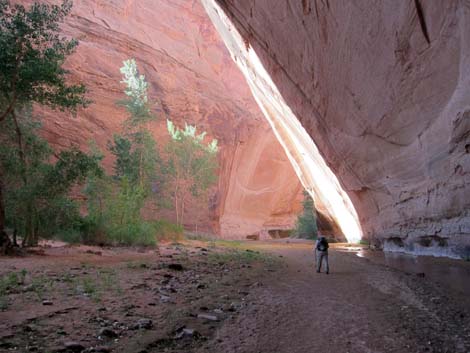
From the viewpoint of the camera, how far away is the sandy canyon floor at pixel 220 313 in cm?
314

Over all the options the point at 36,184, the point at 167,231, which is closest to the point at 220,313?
the point at 36,184

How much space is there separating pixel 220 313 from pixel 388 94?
8913 millimetres

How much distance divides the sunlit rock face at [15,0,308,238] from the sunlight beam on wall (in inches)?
394

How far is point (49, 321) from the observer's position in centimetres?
339

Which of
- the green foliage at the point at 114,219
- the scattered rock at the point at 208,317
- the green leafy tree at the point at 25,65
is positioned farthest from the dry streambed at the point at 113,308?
the green foliage at the point at 114,219

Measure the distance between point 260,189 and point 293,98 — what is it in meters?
23.2

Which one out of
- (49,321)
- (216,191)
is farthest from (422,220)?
(216,191)

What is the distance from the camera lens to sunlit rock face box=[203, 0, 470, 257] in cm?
794

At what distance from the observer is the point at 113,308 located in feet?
13.2

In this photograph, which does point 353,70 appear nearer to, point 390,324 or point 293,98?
point 293,98

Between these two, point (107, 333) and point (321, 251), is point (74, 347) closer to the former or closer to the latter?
point (107, 333)

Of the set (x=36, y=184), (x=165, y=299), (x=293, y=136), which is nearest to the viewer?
(x=165, y=299)

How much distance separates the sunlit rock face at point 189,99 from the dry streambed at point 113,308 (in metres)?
23.6

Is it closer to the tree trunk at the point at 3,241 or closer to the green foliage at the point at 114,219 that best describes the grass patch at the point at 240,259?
the green foliage at the point at 114,219
